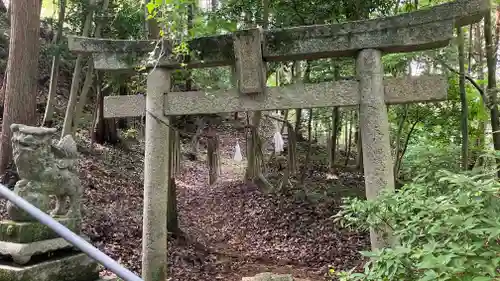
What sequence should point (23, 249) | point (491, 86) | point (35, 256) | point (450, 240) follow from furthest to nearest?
point (491, 86) → point (35, 256) → point (23, 249) → point (450, 240)

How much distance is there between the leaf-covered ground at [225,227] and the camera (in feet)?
23.0

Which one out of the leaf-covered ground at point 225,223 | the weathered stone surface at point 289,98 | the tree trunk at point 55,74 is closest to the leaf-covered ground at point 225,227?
the leaf-covered ground at point 225,223

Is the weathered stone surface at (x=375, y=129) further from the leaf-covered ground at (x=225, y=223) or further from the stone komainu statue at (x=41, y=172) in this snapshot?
the stone komainu statue at (x=41, y=172)

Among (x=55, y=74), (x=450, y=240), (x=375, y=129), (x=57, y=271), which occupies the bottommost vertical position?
(x=57, y=271)

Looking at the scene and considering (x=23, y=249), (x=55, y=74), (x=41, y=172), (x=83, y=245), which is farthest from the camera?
(x=55, y=74)

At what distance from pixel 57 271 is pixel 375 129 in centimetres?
369

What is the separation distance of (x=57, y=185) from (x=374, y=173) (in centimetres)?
347

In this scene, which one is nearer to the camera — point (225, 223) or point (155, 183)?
point (155, 183)

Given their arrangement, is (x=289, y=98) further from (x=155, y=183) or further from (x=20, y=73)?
(x=20, y=73)

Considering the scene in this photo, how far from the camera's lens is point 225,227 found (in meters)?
9.49

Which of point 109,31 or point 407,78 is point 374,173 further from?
point 109,31

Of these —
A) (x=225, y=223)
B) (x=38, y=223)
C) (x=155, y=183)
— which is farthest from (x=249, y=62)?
(x=225, y=223)

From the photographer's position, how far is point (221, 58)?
212 inches

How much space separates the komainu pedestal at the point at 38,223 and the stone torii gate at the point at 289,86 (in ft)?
6.07
